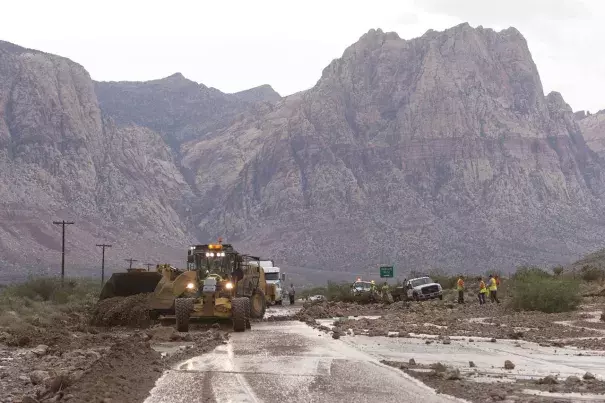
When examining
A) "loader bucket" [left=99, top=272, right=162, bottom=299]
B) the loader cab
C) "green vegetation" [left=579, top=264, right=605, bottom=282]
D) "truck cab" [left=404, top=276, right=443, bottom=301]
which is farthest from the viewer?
"green vegetation" [left=579, top=264, right=605, bottom=282]

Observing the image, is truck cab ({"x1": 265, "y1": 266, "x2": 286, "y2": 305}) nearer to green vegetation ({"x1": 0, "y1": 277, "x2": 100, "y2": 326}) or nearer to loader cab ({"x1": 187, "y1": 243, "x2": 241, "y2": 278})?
green vegetation ({"x1": 0, "y1": 277, "x2": 100, "y2": 326})

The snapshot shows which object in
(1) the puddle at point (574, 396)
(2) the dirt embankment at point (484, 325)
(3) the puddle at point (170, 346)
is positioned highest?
(2) the dirt embankment at point (484, 325)

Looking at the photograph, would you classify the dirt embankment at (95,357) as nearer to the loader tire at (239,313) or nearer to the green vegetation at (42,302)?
the loader tire at (239,313)

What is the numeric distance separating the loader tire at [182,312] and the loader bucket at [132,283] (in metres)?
7.24

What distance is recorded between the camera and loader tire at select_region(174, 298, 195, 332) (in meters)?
28.0

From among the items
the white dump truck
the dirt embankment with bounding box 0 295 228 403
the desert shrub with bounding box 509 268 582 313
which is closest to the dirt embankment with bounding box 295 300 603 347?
the desert shrub with bounding box 509 268 582 313

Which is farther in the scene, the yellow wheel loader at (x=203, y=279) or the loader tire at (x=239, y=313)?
the yellow wheel loader at (x=203, y=279)

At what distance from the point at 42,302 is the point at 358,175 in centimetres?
12503

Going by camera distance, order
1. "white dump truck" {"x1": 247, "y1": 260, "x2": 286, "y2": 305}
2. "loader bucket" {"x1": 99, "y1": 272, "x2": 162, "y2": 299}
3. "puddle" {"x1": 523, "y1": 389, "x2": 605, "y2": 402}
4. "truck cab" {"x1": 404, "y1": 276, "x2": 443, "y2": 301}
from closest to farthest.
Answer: "puddle" {"x1": 523, "y1": 389, "x2": 605, "y2": 402}
"loader bucket" {"x1": 99, "y1": 272, "x2": 162, "y2": 299}
"truck cab" {"x1": 404, "y1": 276, "x2": 443, "y2": 301}
"white dump truck" {"x1": 247, "y1": 260, "x2": 286, "y2": 305}

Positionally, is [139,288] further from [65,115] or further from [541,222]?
[65,115]

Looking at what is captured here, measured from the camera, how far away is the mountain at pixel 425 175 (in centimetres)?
14488

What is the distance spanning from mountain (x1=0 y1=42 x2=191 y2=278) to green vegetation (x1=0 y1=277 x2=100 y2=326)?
62.3 m

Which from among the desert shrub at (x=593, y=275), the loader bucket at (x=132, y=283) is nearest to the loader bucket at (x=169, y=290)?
the loader bucket at (x=132, y=283)

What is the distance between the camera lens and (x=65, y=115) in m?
165
